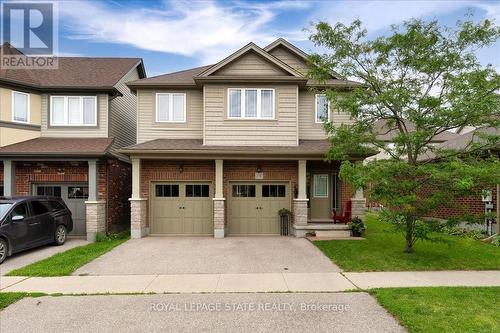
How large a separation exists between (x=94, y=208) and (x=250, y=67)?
27.7ft

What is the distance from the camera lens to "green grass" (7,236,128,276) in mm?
7395

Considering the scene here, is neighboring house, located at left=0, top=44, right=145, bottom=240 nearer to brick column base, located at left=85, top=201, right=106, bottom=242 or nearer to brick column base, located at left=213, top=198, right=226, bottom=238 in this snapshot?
brick column base, located at left=85, top=201, right=106, bottom=242

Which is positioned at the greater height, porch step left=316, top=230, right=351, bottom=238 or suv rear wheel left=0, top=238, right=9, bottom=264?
suv rear wheel left=0, top=238, right=9, bottom=264

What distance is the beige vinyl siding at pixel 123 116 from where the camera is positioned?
14180mm

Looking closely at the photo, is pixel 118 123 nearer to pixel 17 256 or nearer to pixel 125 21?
pixel 125 21

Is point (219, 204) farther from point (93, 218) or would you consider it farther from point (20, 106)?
point (20, 106)

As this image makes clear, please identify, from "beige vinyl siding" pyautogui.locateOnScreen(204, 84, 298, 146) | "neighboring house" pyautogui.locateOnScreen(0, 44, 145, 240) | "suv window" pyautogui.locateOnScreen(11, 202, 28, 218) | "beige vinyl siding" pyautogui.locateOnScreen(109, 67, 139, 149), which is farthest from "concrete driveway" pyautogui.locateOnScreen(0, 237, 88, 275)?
"beige vinyl siding" pyautogui.locateOnScreen(204, 84, 298, 146)

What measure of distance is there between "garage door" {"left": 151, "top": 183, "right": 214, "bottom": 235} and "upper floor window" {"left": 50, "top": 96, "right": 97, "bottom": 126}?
445 cm

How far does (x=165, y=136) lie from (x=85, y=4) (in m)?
6.40

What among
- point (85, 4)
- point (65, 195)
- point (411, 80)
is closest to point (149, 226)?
point (65, 195)

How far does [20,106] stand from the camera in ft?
43.0

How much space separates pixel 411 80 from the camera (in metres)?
8.67

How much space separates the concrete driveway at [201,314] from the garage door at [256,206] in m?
6.78

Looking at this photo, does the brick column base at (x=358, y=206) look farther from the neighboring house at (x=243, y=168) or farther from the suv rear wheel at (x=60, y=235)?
the suv rear wheel at (x=60, y=235)
